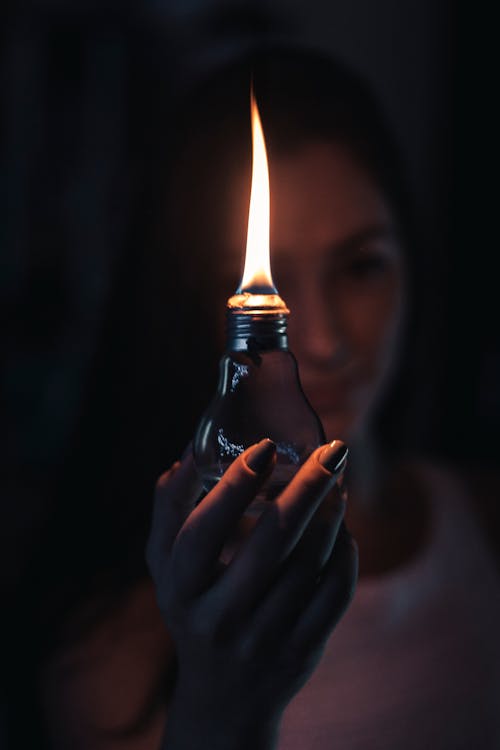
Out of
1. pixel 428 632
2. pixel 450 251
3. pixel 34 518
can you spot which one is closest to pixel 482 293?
pixel 450 251

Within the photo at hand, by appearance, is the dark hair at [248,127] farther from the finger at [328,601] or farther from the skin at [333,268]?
the finger at [328,601]

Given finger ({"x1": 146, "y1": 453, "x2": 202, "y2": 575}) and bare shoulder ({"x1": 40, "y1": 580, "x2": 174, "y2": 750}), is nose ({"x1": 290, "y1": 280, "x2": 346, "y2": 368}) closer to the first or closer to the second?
finger ({"x1": 146, "y1": 453, "x2": 202, "y2": 575})

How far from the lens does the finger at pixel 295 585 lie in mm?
270

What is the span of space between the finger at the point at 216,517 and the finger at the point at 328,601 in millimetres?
53

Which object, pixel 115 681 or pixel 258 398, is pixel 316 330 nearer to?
pixel 258 398

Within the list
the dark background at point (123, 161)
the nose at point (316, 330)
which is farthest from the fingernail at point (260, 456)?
the dark background at point (123, 161)

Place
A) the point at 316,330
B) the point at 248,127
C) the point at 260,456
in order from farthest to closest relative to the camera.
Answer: the point at 248,127
the point at 316,330
the point at 260,456

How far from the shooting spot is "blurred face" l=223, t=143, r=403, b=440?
35 cm

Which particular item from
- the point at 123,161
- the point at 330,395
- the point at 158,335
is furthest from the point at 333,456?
the point at 123,161

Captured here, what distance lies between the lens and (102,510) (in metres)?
0.47

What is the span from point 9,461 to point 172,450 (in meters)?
0.43

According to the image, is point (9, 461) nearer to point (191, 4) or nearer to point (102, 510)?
point (102, 510)

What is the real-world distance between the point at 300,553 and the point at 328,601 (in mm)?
28

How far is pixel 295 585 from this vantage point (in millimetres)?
277
